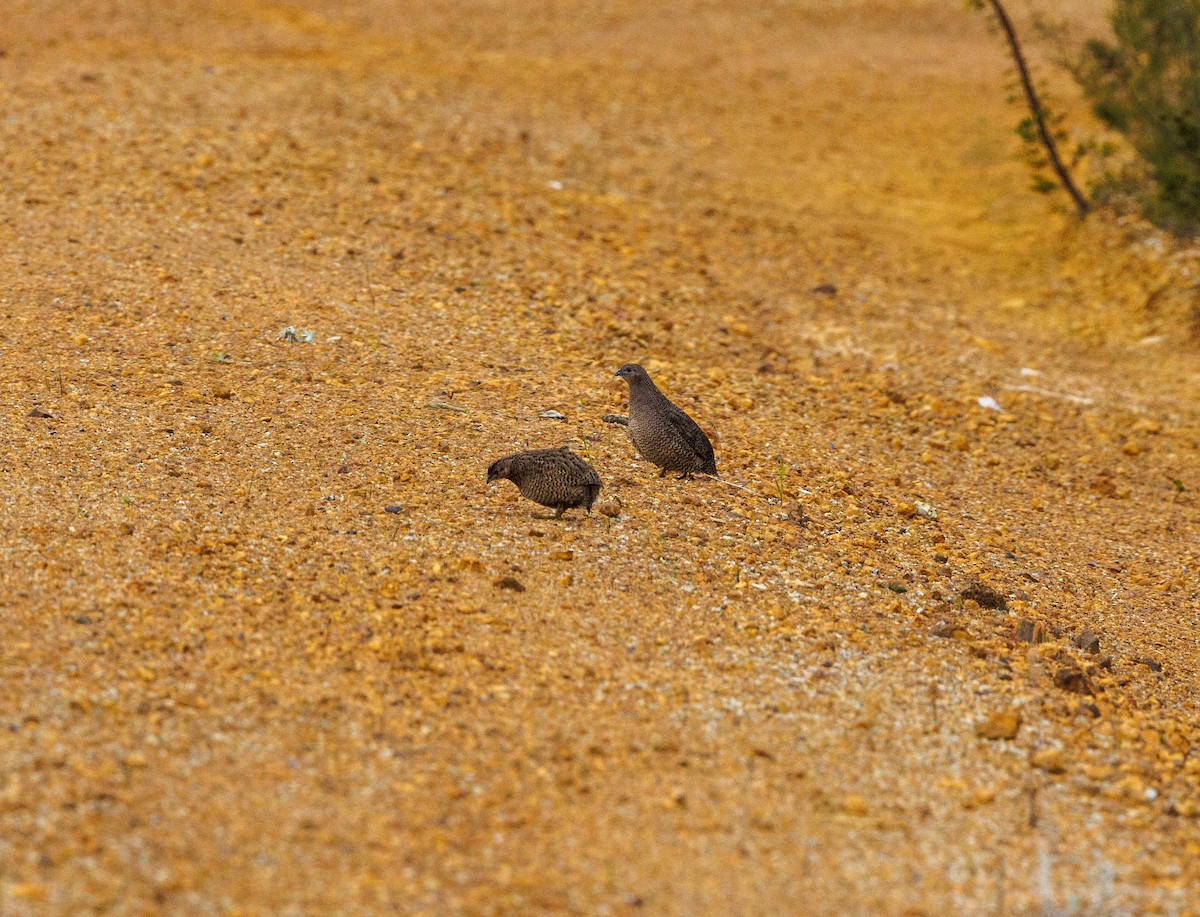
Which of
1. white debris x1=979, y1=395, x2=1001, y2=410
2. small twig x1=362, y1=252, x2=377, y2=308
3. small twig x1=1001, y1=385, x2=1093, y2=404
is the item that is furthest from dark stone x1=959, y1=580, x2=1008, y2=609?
small twig x1=362, y1=252, x2=377, y2=308

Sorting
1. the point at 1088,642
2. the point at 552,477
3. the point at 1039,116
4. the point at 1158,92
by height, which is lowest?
the point at 1088,642

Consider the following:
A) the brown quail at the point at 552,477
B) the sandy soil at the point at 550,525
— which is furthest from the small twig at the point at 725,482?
the brown quail at the point at 552,477

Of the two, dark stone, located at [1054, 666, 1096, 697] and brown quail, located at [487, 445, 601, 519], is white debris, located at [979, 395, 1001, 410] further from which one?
brown quail, located at [487, 445, 601, 519]

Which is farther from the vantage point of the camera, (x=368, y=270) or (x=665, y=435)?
(x=368, y=270)

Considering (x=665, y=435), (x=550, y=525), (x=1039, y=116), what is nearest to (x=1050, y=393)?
(x=1039, y=116)

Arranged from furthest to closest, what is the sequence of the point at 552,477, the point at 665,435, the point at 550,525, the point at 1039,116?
the point at 1039,116 → the point at 665,435 → the point at 550,525 → the point at 552,477

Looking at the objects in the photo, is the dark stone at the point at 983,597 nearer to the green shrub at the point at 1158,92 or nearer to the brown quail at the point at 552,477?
the brown quail at the point at 552,477

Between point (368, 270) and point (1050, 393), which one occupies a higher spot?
point (368, 270)

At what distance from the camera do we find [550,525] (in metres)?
7.46

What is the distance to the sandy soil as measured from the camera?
17.2 ft

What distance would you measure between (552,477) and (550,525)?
326 mm

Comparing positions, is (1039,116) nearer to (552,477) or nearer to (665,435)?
(665,435)

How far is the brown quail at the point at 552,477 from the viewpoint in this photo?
24.0 ft

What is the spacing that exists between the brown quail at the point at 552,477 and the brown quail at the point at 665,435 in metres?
0.66
